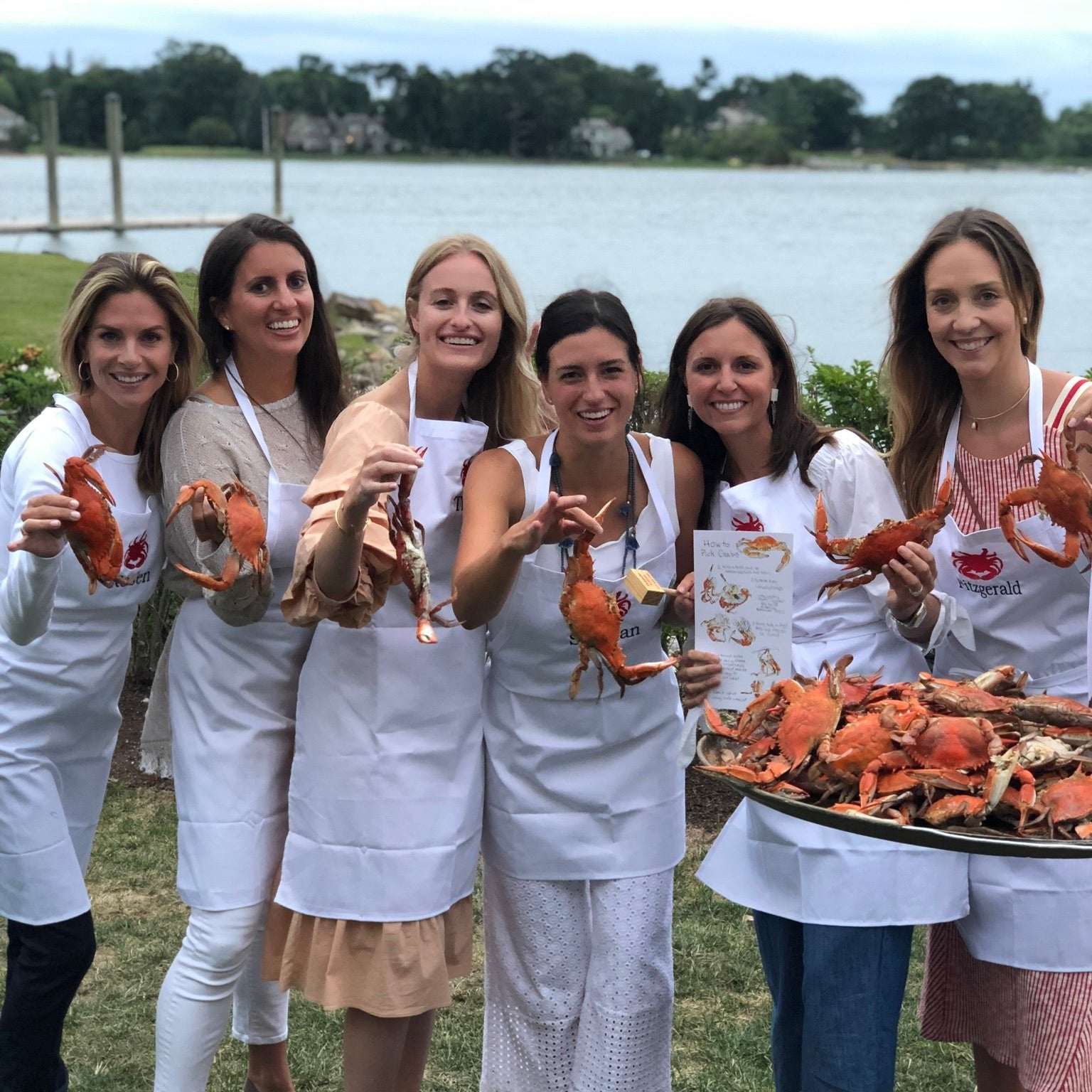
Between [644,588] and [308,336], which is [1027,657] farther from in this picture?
[308,336]

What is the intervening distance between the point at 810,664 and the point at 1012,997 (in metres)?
0.88

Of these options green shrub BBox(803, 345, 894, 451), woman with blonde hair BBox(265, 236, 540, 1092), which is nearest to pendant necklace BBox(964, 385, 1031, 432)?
woman with blonde hair BBox(265, 236, 540, 1092)

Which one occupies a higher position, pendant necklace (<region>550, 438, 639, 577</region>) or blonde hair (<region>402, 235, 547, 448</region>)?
blonde hair (<region>402, 235, 547, 448</region>)

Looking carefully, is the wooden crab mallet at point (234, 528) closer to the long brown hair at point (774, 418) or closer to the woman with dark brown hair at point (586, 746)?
the woman with dark brown hair at point (586, 746)

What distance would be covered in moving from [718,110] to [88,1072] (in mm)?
48919

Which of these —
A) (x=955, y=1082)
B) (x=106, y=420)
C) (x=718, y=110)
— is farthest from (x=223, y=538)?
(x=718, y=110)

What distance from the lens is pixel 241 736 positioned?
3.56 meters

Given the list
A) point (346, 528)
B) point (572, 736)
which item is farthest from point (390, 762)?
point (346, 528)

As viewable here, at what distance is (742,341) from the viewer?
3.41 meters

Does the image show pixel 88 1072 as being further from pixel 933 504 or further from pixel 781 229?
pixel 781 229

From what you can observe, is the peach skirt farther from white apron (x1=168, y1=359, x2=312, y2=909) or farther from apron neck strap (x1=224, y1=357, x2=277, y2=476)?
apron neck strap (x1=224, y1=357, x2=277, y2=476)

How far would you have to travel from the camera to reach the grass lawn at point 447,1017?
4.46 m

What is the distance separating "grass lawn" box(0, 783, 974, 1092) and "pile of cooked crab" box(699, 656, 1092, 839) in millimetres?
1941

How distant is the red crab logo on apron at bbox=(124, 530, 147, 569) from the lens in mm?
3578
